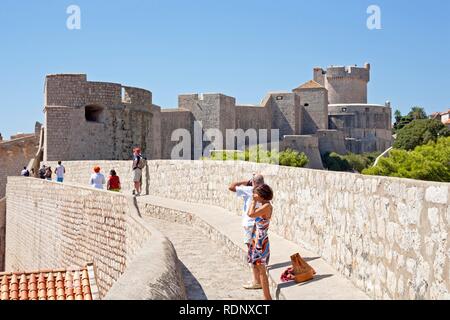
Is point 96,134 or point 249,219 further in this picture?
point 96,134

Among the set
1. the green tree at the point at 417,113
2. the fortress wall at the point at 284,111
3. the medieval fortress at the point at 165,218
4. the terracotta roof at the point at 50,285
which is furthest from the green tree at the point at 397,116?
the terracotta roof at the point at 50,285

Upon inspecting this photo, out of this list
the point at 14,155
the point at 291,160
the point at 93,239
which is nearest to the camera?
the point at 93,239

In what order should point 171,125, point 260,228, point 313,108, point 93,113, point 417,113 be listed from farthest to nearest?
point 417,113
point 313,108
point 171,125
point 93,113
point 260,228

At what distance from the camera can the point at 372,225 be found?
4.41 m

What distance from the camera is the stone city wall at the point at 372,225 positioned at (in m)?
3.43

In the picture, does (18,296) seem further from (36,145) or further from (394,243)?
(36,145)

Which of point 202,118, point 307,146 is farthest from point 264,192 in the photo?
point 307,146

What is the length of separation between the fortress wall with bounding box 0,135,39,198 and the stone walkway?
1975 cm

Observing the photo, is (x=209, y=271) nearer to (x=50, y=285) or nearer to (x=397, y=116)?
(x=50, y=285)

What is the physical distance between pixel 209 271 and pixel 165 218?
479 cm

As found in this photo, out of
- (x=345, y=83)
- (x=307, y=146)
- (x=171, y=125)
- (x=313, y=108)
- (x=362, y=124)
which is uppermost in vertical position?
(x=345, y=83)

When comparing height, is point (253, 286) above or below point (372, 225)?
below
